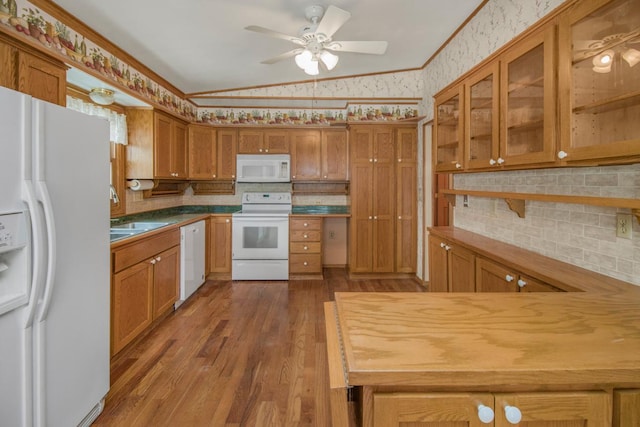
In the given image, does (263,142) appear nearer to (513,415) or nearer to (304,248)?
(304,248)

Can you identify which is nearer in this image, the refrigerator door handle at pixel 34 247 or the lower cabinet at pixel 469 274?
the refrigerator door handle at pixel 34 247

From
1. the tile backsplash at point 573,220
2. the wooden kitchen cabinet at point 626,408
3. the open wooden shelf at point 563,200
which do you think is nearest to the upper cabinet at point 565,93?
the open wooden shelf at point 563,200

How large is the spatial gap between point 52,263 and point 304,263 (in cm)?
322

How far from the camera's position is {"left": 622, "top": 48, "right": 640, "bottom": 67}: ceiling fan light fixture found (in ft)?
3.88

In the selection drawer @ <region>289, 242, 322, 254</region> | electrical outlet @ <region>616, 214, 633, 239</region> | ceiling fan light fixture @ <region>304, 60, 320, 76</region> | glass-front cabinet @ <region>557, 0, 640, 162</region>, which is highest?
ceiling fan light fixture @ <region>304, 60, 320, 76</region>

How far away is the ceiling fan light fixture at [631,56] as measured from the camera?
1.18 meters

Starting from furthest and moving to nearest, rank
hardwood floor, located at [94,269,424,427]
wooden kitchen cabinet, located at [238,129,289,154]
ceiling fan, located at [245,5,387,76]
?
wooden kitchen cabinet, located at [238,129,289,154], ceiling fan, located at [245,5,387,76], hardwood floor, located at [94,269,424,427]

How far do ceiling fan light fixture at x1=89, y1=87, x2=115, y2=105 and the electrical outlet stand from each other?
3577 millimetres

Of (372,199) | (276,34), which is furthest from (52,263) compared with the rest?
(372,199)

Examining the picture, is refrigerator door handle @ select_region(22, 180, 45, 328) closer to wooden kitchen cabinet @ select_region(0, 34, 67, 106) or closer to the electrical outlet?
wooden kitchen cabinet @ select_region(0, 34, 67, 106)

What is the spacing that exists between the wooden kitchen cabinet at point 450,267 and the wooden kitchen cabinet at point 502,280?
0.26 ft

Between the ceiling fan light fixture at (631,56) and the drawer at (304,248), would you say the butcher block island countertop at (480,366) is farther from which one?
the drawer at (304,248)

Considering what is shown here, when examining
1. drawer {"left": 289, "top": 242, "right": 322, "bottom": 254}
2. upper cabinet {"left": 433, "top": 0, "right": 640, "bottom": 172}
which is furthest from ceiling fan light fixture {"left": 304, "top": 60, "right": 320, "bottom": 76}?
drawer {"left": 289, "top": 242, "right": 322, "bottom": 254}

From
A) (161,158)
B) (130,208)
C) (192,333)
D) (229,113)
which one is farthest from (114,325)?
(229,113)
